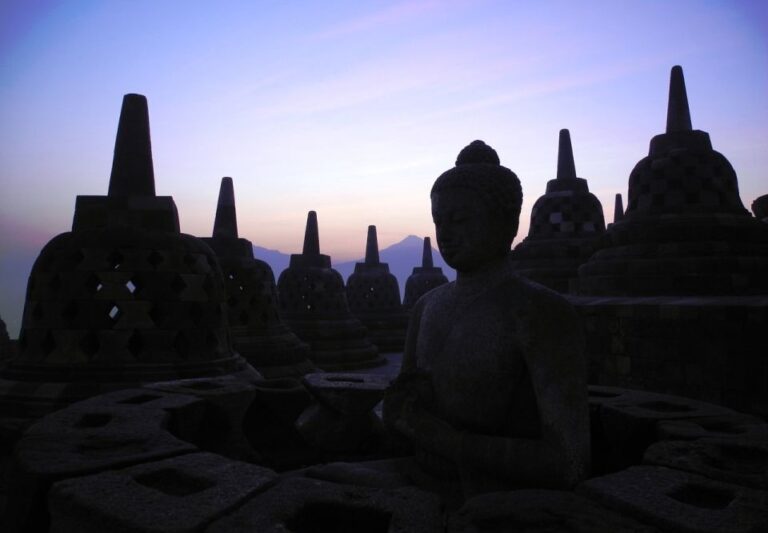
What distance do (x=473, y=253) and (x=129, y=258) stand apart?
3.86m

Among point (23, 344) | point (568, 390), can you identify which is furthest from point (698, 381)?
point (23, 344)

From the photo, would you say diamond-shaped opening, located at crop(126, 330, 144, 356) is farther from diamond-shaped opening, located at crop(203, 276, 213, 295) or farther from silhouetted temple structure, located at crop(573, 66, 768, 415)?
silhouetted temple structure, located at crop(573, 66, 768, 415)

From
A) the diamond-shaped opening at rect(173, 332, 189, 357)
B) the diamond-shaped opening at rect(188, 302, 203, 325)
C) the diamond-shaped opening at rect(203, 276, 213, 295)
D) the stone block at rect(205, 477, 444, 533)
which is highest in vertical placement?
the diamond-shaped opening at rect(203, 276, 213, 295)

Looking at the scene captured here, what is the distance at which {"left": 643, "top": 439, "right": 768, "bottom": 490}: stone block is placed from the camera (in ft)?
6.18

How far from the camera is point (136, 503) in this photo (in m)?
1.70

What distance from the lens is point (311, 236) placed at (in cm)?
1466

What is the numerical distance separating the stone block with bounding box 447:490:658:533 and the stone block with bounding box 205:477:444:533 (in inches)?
3.8

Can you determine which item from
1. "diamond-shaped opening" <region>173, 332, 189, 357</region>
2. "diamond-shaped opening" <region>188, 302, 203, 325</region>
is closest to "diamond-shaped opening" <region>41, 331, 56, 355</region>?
"diamond-shaped opening" <region>173, 332, 189, 357</region>

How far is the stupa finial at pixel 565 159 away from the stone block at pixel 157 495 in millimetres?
12554

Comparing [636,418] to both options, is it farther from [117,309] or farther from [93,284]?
[93,284]

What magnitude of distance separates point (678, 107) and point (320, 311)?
928 cm

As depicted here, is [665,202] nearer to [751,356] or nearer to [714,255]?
Result: [714,255]

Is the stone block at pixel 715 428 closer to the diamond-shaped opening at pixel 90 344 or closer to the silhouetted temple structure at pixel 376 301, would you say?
the diamond-shaped opening at pixel 90 344

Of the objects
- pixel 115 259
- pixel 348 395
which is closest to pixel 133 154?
pixel 115 259
